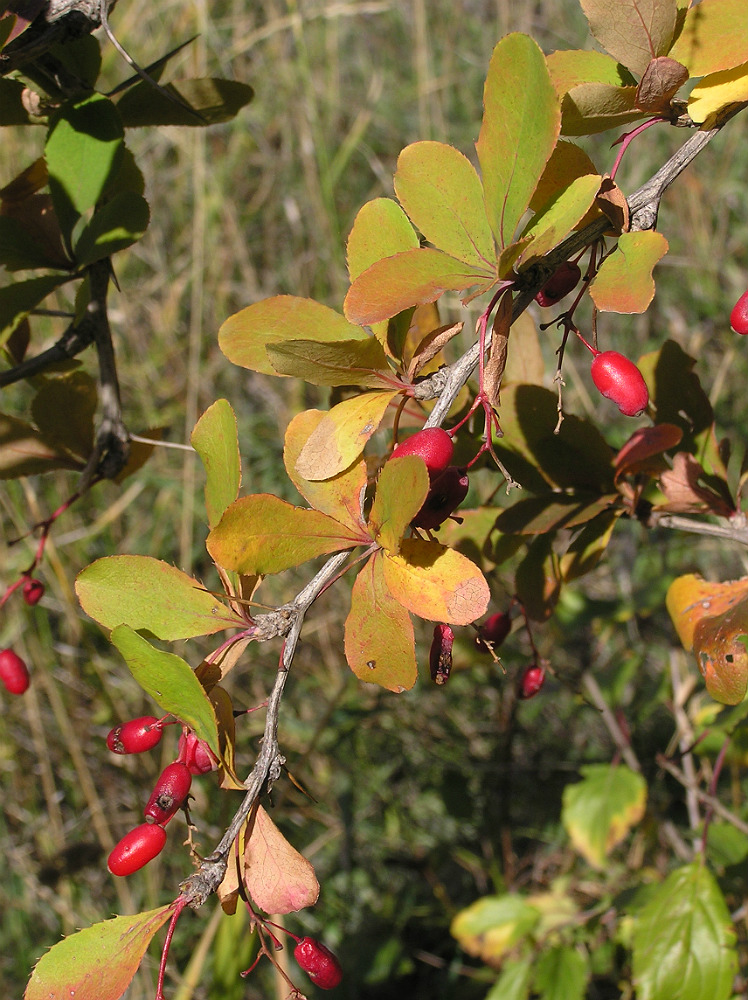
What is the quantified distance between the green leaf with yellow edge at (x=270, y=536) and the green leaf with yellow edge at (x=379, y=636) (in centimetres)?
3

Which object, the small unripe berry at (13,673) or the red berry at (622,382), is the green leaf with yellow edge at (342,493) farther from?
the small unripe berry at (13,673)

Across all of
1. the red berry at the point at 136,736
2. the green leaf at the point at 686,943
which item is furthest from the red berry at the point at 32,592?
the green leaf at the point at 686,943

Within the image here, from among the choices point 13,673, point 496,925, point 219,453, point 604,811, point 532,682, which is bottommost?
point 496,925

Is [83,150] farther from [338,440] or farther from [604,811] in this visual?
[604,811]

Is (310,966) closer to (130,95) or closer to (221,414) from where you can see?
(221,414)

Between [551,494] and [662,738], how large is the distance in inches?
49.4

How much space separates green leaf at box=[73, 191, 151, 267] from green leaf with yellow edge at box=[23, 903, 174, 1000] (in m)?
0.50

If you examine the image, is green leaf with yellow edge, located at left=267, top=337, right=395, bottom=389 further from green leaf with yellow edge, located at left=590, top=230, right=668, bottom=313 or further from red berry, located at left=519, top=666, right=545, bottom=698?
red berry, located at left=519, top=666, right=545, bottom=698

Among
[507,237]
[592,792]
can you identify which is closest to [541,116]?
[507,237]

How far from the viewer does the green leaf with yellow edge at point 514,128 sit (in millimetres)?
433

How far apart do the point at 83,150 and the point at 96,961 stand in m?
0.61

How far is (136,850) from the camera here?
52 cm

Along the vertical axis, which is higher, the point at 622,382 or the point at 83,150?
the point at 83,150

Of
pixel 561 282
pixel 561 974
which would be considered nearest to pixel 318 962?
pixel 561 282
